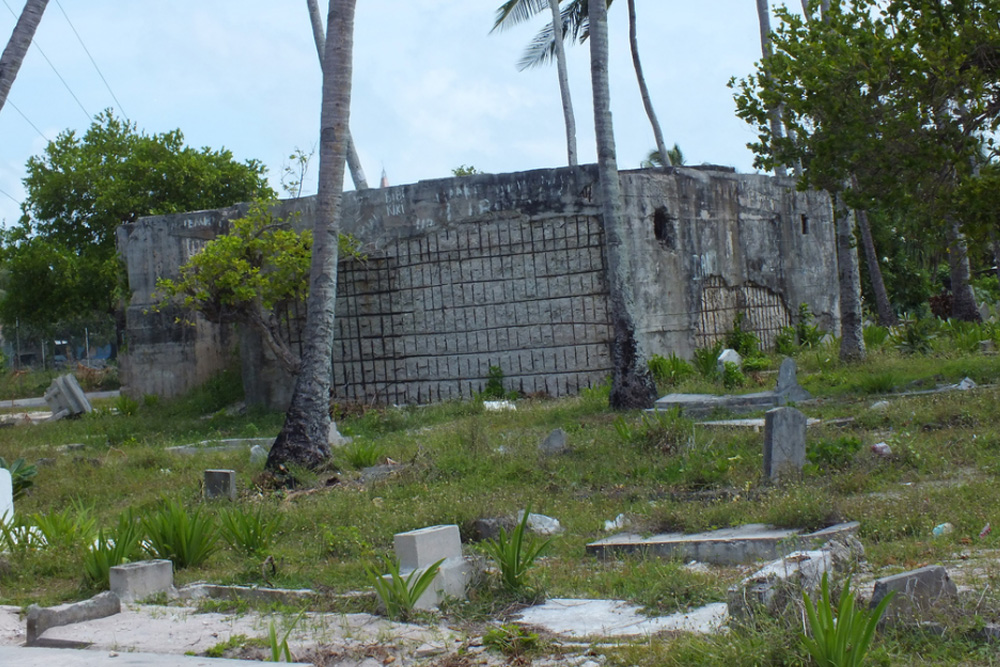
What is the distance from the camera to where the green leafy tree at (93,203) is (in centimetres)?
2722

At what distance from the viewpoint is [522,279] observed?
14.7 m

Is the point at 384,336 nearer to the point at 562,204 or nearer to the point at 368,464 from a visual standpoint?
the point at 562,204

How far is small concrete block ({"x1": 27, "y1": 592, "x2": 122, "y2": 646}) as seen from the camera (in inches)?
200

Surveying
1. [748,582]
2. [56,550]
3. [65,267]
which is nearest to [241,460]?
[56,550]

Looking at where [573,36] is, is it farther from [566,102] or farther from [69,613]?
[69,613]

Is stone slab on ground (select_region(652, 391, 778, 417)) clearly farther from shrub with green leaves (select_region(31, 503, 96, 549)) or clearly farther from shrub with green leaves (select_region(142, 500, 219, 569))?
shrub with green leaves (select_region(31, 503, 96, 549))

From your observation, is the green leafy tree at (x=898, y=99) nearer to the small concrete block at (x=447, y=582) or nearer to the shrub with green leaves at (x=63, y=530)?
the small concrete block at (x=447, y=582)

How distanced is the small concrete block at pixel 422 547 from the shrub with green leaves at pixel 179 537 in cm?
169

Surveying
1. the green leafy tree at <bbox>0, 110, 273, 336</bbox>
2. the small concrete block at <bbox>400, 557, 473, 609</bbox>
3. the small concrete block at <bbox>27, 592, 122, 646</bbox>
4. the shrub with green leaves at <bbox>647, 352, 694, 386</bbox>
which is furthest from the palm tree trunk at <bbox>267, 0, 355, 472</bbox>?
the green leafy tree at <bbox>0, 110, 273, 336</bbox>

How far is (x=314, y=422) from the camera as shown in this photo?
10.0 metres

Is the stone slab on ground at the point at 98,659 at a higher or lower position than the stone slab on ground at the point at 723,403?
lower

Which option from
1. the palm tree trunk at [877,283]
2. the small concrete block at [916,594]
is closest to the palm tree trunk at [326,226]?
the small concrete block at [916,594]

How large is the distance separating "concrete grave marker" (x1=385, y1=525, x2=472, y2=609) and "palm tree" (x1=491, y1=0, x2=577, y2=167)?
1963 centimetres

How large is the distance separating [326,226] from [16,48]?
4355mm
